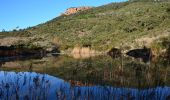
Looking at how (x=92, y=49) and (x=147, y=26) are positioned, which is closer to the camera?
(x=92, y=49)

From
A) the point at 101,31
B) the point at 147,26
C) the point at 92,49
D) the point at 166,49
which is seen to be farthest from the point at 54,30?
the point at 166,49

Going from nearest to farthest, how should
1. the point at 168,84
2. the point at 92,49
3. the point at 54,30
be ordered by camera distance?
the point at 168,84 < the point at 92,49 < the point at 54,30

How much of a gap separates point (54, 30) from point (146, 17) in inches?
908

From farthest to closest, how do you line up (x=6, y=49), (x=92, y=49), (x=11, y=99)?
1. (x=92, y=49)
2. (x=6, y=49)
3. (x=11, y=99)

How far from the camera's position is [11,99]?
1178 centimetres

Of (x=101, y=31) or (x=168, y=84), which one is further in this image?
(x=101, y=31)

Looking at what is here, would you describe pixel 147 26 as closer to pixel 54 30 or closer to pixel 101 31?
pixel 101 31

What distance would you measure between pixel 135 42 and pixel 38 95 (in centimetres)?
3802

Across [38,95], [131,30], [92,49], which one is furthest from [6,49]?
[38,95]

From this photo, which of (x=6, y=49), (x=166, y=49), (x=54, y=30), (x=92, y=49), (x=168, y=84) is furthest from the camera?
(x=54, y=30)

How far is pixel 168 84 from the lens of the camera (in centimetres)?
1723

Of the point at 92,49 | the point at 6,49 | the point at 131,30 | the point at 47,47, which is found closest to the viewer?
the point at 6,49

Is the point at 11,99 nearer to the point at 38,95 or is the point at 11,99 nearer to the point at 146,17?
the point at 38,95

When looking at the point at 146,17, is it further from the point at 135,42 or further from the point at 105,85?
the point at 105,85
